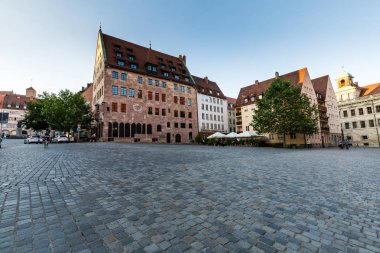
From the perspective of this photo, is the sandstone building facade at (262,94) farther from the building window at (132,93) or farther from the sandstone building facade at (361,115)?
the building window at (132,93)

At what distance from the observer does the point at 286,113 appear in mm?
27469

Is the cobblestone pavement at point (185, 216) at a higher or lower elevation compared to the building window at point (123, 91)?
lower

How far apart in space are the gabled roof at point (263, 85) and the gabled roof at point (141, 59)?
16306mm

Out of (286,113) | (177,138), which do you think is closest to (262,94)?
(286,113)

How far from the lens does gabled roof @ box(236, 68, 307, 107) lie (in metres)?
40.7

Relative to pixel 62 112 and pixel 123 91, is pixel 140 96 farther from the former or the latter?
pixel 62 112

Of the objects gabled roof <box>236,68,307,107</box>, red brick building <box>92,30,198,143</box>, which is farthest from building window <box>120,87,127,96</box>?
gabled roof <box>236,68,307,107</box>

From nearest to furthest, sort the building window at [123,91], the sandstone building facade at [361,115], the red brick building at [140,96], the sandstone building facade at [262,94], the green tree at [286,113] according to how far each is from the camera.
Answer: the green tree at [286,113]
the red brick building at [140,96]
the building window at [123,91]
the sandstone building facade at [262,94]
the sandstone building facade at [361,115]

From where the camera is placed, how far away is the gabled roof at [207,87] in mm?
51162

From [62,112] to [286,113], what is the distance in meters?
37.0

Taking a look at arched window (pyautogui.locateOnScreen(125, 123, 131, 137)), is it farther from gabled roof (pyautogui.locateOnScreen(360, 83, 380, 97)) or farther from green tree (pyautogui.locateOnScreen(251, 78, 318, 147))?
gabled roof (pyautogui.locateOnScreen(360, 83, 380, 97))

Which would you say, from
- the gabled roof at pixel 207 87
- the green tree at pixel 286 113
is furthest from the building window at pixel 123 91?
the green tree at pixel 286 113

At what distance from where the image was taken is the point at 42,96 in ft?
129

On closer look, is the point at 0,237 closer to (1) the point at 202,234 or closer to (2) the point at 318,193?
(1) the point at 202,234
